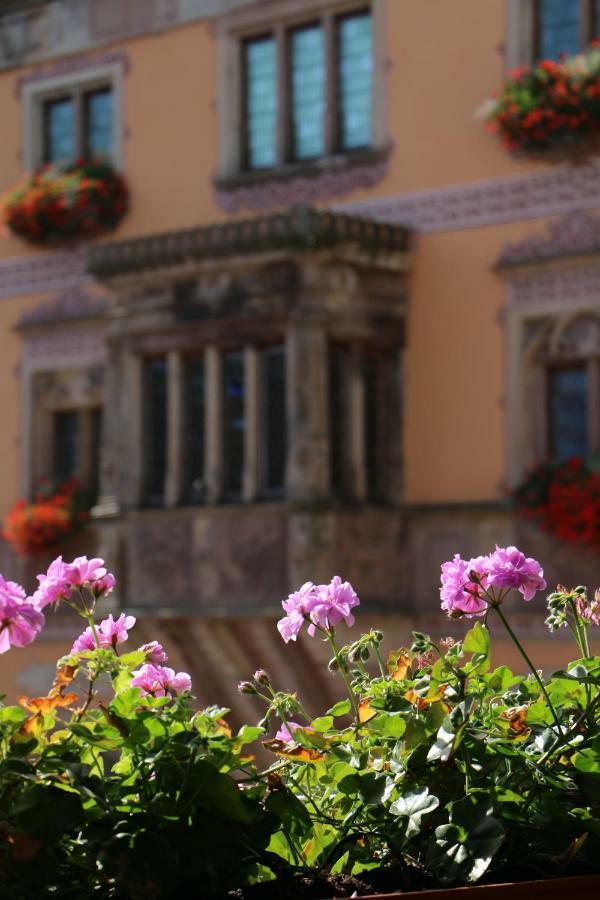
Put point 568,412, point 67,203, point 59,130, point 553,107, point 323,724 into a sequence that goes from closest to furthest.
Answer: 1. point 323,724
2. point 553,107
3. point 568,412
4. point 67,203
5. point 59,130

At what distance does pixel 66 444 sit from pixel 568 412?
15.2 ft

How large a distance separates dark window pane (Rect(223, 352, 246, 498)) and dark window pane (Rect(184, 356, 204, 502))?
0.78 ft

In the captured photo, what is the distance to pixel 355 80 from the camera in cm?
1355

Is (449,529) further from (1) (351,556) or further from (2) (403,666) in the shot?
(2) (403,666)

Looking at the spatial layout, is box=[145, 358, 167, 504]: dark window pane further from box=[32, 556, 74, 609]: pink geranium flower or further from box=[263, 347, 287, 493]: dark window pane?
box=[32, 556, 74, 609]: pink geranium flower

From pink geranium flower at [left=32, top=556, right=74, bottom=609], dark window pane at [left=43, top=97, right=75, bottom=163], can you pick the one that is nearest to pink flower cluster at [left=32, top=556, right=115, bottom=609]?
pink geranium flower at [left=32, top=556, right=74, bottom=609]

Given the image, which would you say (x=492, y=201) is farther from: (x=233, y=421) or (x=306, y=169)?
(x=233, y=421)

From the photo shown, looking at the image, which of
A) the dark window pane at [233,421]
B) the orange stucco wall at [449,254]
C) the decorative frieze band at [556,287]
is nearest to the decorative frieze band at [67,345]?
the dark window pane at [233,421]

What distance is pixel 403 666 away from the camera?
294 cm

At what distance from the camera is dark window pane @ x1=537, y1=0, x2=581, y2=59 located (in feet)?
41.0

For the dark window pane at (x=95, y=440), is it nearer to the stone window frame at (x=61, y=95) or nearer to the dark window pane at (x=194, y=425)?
the dark window pane at (x=194, y=425)

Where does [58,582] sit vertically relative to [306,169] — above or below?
below

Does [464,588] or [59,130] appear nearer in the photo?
[464,588]

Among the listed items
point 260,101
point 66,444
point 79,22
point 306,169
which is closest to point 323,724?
point 306,169
